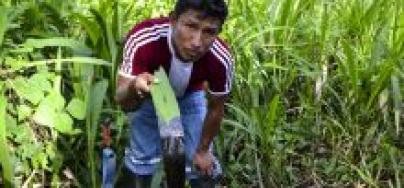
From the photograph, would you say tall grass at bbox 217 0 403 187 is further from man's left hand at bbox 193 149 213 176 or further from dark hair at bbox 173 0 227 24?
dark hair at bbox 173 0 227 24

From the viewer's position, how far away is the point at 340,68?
3553 mm

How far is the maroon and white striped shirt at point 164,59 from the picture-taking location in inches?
92.0

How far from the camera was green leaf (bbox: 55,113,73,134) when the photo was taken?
2916mm

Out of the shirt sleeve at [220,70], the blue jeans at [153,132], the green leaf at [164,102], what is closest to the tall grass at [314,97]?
the blue jeans at [153,132]

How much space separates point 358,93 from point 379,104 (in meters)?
0.12

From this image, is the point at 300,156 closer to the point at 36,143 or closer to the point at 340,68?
the point at 340,68

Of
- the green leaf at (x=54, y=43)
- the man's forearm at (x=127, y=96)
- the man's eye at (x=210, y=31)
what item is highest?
the man's eye at (x=210, y=31)

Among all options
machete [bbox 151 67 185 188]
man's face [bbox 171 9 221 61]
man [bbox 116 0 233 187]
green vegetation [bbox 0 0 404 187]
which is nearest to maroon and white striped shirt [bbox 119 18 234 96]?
man [bbox 116 0 233 187]

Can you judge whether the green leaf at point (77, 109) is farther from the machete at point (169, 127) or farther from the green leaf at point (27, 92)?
the machete at point (169, 127)

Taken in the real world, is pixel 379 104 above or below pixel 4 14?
below

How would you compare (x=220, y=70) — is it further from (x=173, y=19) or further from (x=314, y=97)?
(x=314, y=97)

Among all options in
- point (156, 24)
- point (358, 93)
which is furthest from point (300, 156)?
point (156, 24)

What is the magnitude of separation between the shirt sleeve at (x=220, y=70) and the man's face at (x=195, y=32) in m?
0.16

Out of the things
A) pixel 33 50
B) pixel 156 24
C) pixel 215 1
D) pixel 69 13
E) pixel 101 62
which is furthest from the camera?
pixel 69 13
